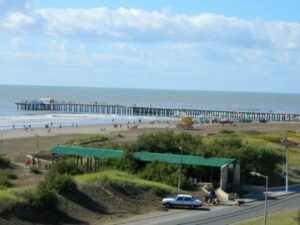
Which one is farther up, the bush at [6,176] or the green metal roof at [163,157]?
the green metal roof at [163,157]

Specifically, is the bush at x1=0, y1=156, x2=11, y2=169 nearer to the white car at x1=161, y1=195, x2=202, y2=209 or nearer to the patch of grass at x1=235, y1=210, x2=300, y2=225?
the white car at x1=161, y1=195, x2=202, y2=209

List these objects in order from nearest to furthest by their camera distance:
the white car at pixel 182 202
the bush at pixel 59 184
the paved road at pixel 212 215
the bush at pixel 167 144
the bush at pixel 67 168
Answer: the paved road at pixel 212 215, the bush at pixel 59 184, the white car at pixel 182 202, the bush at pixel 67 168, the bush at pixel 167 144

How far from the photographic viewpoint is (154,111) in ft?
566

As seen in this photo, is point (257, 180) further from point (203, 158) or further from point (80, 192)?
point (80, 192)

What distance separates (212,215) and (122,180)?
26.3 ft

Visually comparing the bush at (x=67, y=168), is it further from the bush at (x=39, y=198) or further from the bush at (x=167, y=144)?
the bush at (x=39, y=198)

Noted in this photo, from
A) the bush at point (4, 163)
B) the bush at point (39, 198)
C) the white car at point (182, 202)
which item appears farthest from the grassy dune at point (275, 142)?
the bush at point (39, 198)

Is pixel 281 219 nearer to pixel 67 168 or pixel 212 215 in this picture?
pixel 212 215

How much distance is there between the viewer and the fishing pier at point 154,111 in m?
160

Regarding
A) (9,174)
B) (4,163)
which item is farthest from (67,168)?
(4,163)

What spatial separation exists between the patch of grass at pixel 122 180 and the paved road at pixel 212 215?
14.3 ft

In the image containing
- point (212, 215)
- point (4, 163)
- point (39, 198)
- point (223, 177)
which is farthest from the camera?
point (4, 163)

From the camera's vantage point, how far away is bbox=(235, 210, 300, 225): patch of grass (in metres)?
36.8

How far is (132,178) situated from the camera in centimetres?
4803
